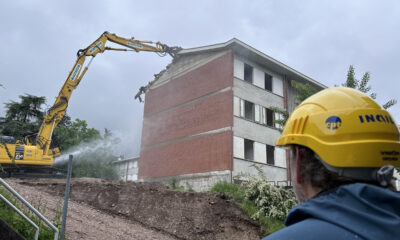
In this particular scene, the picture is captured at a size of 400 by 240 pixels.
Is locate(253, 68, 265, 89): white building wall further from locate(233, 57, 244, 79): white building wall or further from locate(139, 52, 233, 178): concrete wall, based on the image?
locate(139, 52, 233, 178): concrete wall

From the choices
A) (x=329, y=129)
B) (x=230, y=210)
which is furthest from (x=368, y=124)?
(x=230, y=210)

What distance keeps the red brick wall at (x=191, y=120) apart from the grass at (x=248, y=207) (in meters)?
4.40

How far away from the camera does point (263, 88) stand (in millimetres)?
21125

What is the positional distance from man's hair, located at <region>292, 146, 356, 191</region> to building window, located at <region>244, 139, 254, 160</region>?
17.8 m

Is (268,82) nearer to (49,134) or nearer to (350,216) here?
(49,134)

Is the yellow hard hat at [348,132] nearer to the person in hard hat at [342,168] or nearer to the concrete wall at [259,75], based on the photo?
the person in hard hat at [342,168]

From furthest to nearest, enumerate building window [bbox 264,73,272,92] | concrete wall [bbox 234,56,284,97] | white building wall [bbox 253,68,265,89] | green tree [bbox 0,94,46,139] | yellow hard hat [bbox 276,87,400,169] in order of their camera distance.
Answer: green tree [bbox 0,94,46,139], building window [bbox 264,73,272,92], white building wall [bbox 253,68,265,89], concrete wall [bbox 234,56,284,97], yellow hard hat [bbox 276,87,400,169]

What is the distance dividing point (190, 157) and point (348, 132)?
59.9 ft

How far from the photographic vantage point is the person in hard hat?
1.03 m

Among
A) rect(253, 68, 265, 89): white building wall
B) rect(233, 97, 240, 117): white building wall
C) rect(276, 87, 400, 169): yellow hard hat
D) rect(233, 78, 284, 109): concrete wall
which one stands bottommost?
rect(276, 87, 400, 169): yellow hard hat

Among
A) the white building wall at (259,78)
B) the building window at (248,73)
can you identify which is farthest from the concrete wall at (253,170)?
the building window at (248,73)

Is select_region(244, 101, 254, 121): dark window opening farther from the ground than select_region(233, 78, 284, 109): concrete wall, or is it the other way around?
select_region(233, 78, 284, 109): concrete wall

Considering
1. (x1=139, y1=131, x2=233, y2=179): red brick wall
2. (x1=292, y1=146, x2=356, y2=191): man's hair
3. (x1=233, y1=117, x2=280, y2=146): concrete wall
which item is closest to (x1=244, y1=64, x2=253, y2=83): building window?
(x1=233, y1=117, x2=280, y2=146): concrete wall

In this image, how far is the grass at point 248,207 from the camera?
36.5ft
